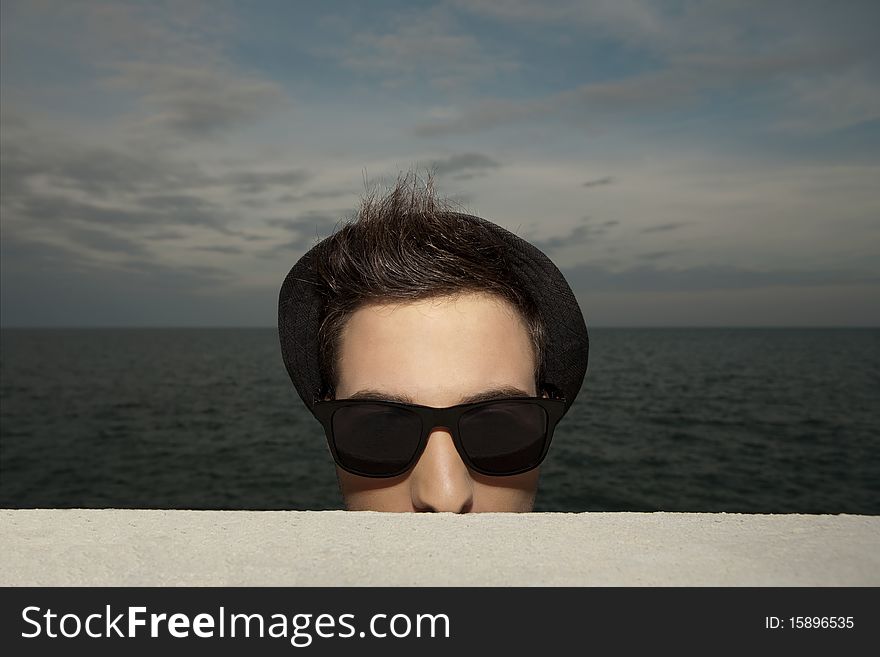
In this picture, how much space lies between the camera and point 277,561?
37.8 inches

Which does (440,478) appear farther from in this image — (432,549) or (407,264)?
(432,549)

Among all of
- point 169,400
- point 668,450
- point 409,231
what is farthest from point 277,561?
point 169,400

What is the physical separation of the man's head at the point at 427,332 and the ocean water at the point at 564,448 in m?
14.1

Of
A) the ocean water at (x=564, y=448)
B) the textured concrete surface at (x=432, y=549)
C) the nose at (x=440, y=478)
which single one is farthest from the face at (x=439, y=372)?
the ocean water at (x=564, y=448)

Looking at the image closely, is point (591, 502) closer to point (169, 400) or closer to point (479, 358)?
point (479, 358)

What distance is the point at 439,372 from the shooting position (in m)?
2.13

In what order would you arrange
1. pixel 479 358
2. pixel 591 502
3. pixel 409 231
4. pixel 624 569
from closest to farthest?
pixel 624 569 → pixel 479 358 → pixel 409 231 → pixel 591 502

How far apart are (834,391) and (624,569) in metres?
46.1

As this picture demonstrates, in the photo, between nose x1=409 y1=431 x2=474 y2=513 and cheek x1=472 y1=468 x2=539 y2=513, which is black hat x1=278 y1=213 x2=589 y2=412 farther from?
nose x1=409 y1=431 x2=474 y2=513

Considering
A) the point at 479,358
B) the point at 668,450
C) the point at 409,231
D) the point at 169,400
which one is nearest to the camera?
the point at 479,358

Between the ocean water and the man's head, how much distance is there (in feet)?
46.3

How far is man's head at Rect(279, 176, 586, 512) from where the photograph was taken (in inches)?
84.0

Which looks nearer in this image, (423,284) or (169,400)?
(423,284)
